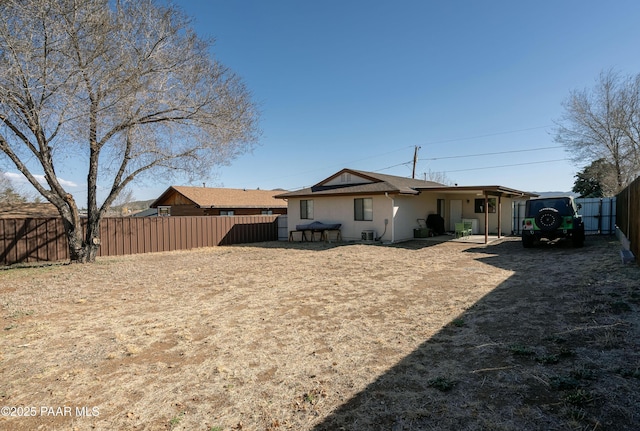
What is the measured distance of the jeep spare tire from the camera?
1117 centimetres

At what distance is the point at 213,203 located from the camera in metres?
25.1

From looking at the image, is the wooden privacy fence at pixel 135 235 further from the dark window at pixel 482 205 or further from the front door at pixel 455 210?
the dark window at pixel 482 205

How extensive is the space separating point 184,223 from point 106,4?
9023 millimetres

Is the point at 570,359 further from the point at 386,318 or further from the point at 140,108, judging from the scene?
the point at 140,108

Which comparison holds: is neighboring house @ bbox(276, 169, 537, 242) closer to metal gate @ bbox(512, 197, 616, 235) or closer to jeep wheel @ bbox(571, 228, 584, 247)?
jeep wheel @ bbox(571, 228, 584, 247)

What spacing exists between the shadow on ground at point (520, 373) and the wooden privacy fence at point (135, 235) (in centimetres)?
1351

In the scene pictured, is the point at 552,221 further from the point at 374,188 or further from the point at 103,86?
the point at 103,86

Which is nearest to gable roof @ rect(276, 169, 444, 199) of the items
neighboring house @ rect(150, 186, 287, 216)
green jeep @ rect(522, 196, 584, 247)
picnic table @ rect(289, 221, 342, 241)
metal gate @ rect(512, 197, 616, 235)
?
picnic table @ rect(289, 221, 342, 241)

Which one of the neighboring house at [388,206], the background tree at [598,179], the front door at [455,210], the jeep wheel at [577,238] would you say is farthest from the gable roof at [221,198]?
the background tree at [598,179]

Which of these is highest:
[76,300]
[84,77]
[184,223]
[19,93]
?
[84,77]

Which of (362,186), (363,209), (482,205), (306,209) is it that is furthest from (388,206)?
(482,205)

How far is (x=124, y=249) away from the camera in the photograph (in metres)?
13.7

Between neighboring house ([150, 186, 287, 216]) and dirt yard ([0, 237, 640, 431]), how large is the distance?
58.7 ft

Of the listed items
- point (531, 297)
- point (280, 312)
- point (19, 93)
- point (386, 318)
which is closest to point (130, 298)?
point (280, 312)
